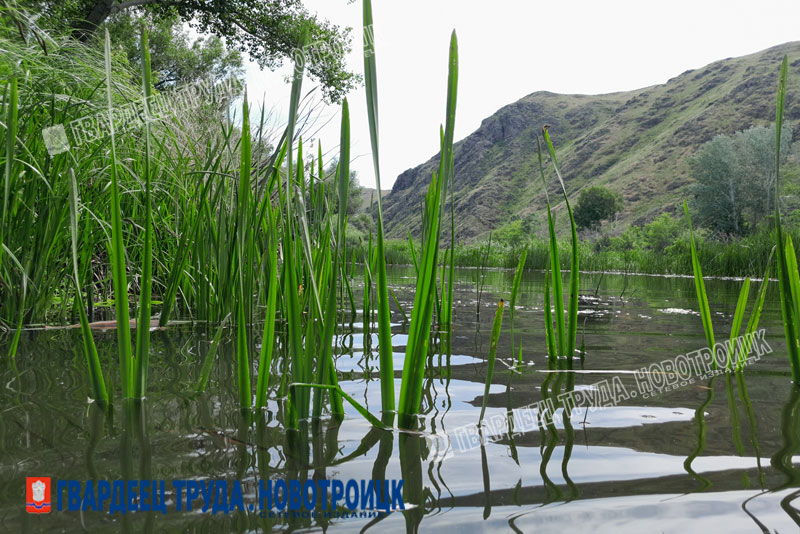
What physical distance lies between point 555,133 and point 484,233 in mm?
29175

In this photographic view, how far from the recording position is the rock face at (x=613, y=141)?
52.4 meters

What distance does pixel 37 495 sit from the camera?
71 cm

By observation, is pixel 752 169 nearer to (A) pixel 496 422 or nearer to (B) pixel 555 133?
(A) pixel 496 422

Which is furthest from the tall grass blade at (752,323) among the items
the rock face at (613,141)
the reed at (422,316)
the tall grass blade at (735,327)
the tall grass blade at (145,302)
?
the rock face at (613,141)

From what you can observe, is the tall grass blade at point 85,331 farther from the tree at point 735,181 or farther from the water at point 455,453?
the tree at point 735,181

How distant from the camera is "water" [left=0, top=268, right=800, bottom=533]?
0.69 meters

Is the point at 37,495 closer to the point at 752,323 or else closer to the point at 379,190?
the point at 379,190

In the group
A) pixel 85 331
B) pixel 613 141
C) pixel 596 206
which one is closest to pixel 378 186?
pixel 85 331

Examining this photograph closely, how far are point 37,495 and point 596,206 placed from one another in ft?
171

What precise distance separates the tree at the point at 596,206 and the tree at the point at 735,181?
45.7 feet

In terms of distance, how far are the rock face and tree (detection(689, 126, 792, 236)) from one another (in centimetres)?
1115

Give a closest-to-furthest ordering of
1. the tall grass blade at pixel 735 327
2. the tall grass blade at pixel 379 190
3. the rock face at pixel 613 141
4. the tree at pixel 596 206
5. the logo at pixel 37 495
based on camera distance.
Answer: the logo at pixel 37 495, the tall grass blade at pixel 379 190, the tall grass blade at pixel 735 327, the tree at pixel 596 206, the rock face at pixel 613 141

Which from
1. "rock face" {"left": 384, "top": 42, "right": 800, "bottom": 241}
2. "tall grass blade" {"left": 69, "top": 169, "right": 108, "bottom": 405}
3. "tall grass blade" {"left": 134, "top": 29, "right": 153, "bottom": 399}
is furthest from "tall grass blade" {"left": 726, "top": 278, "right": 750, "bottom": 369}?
"rock face" {"left": 384, "top": 42, "right": 800, "bottom": 241}

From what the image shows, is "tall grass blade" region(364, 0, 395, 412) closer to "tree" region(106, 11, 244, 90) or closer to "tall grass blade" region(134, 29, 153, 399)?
"tall grass blade" region(134, 29, 153, 399)
